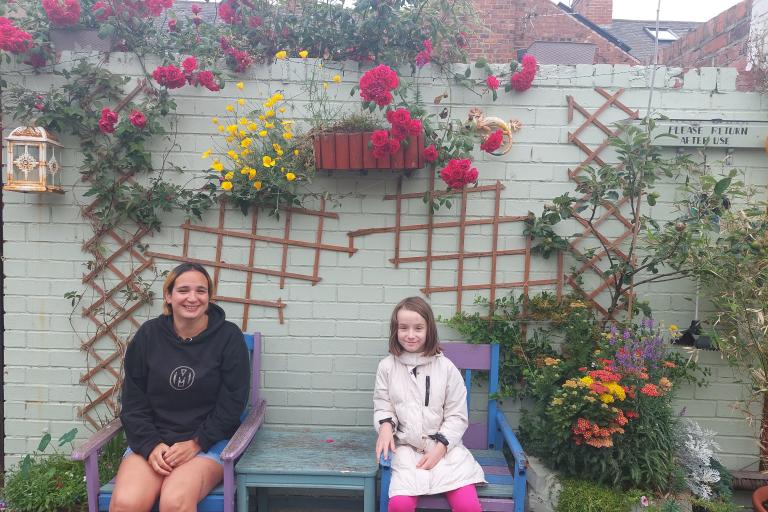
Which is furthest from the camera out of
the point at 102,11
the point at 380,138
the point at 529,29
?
the point at 529,29

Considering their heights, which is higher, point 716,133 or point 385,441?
point 716,133

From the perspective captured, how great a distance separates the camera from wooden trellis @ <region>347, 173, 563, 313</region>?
9.65 ft

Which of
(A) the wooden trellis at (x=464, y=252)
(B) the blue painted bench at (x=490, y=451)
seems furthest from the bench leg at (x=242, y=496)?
(A) the wooden trellis at (x=464, y=252)

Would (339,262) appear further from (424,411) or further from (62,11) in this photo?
(62,11)

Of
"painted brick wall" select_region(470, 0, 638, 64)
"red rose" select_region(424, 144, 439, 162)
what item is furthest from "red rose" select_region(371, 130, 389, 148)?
"painted brick wall" select_region(470, 0, 638, 64)

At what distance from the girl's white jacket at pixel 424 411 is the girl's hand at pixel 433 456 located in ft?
0.06

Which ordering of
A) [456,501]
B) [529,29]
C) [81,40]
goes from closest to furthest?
[456,501], [81,40], [529,29]

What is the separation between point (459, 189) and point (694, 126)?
1.26 metres

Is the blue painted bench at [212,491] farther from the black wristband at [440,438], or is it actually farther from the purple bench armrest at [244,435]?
the black wristband at [440,438]

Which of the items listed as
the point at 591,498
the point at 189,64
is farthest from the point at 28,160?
the point at 591,498

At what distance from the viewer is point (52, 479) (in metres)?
2.80

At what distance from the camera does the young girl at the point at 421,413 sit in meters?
2.31

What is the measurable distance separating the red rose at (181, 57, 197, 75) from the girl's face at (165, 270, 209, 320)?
3.53 ft

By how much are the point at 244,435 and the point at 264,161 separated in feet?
4.26
